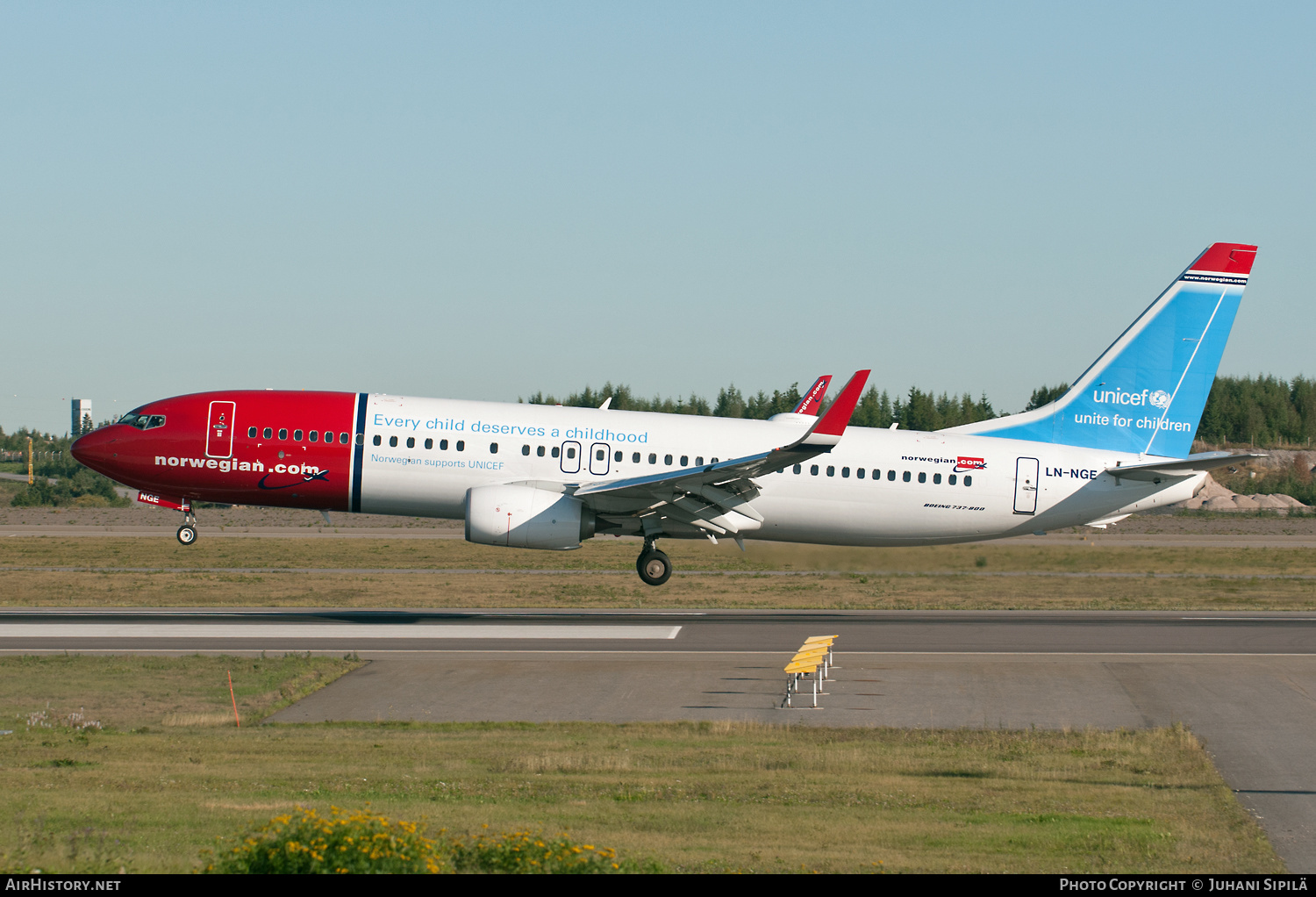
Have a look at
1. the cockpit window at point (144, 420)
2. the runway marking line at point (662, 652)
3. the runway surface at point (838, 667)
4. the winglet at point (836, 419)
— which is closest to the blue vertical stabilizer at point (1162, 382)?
the runway surface at point (838, 667)

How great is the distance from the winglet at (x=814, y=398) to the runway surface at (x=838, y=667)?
643cm

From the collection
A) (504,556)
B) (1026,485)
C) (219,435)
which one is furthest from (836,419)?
(504,556)

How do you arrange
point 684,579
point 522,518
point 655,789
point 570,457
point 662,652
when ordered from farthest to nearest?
point 684,579, point 570,457, point 522,518, point 662,652, point 655,789

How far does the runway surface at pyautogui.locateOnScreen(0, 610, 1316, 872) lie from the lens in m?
23.0

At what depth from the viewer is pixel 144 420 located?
115ft

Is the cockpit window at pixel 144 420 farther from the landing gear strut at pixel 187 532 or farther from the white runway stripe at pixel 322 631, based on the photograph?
the white runway stripe at pixel 322 631

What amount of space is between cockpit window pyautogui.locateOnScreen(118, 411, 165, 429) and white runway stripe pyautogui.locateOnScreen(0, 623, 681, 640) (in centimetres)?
563

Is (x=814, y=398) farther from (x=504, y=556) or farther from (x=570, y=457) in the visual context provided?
(x=504, y=556)

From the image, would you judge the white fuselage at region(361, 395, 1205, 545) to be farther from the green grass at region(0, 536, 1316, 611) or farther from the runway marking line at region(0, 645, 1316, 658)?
the runway marking line at region(0, 645, 1316, 658)

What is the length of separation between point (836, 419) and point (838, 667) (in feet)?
19.4

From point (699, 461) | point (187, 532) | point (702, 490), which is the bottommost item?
point (187, 532)

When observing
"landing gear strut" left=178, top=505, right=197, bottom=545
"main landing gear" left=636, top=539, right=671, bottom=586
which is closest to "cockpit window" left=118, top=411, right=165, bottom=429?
"landing gear strut" left=178, top=505, right=197, bottom=545

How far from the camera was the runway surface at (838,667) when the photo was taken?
75.5 ft

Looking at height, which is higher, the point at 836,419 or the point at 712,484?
the point at 836,419
